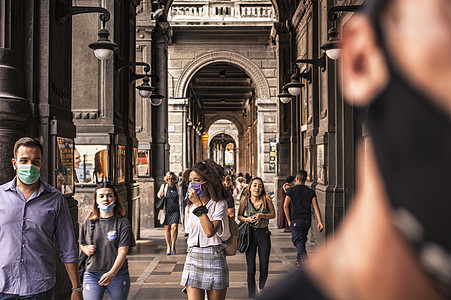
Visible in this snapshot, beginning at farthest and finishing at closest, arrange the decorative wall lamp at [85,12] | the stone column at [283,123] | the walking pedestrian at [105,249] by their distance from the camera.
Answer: the stone column at [283,123]
the decorative wall lamp at [85,12]
the walking pedestrian at [105,249]

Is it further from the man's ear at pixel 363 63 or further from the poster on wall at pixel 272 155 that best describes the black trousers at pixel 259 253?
the poster on wall at pixel 272 155

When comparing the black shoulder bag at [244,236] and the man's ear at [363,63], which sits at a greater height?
the man's ear at [363,63]

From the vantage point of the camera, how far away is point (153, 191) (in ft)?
54.2

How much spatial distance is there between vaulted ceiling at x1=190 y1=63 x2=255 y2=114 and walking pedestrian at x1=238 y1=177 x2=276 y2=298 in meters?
25.4

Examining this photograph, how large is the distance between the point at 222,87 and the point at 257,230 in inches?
1392

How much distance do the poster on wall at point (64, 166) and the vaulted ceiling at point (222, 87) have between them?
991 inches

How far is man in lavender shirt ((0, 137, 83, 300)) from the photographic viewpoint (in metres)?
3.67

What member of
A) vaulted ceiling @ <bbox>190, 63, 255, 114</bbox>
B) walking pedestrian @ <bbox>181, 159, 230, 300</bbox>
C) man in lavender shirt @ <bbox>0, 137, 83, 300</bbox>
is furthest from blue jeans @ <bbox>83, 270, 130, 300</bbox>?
vaulted ceiling @ <bbox>190, 63, 255, 114</bbox>

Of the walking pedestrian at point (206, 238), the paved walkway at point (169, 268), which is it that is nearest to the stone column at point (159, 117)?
the paved walkway at point (169, 268)

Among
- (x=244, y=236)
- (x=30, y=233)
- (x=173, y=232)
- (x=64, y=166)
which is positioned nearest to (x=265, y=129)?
(x=173, y=232)

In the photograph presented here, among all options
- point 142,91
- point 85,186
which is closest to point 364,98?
point 85,186

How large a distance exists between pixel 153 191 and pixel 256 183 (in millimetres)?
9881

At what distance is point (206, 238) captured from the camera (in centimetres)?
490

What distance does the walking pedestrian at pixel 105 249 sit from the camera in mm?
4410
